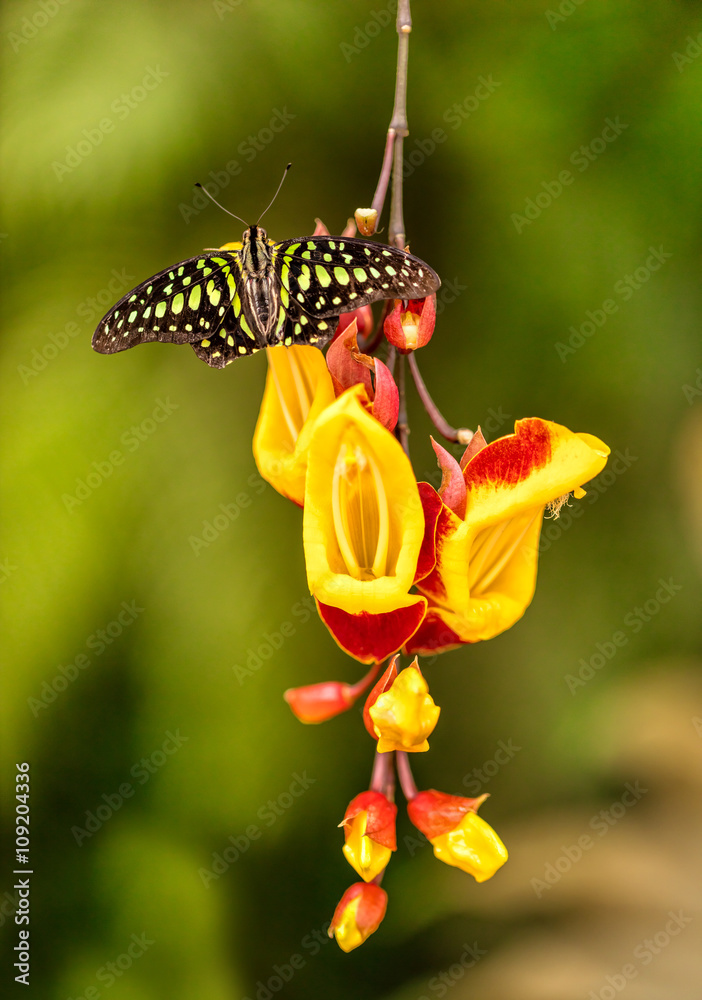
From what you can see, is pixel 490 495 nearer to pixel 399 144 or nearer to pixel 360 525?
pixel 360 525

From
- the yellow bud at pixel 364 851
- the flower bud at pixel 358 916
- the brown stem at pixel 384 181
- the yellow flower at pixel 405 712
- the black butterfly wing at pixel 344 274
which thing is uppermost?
the brown stem at pixel 384 181

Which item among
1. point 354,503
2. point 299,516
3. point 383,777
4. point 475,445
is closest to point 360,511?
point 354,503

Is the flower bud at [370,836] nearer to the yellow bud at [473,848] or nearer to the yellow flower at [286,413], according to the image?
the yellow bud at [473,848]

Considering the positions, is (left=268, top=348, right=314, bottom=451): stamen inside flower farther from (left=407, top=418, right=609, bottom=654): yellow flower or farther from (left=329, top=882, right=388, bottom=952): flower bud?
Result: (left=329, top=882, right=388, bottom=952): flower bud

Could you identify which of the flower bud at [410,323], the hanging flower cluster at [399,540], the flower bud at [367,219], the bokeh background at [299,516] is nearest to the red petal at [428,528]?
the hanging flower cluster at [399,540]

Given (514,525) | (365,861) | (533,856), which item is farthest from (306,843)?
(514,525)

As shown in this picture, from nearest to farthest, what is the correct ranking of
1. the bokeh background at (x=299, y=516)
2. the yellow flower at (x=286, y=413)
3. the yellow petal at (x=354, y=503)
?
the yellow petal at (x=354, y=503) → the yellow flower at (x=286, y=413) → the bokeh background at (x=299, y=516)

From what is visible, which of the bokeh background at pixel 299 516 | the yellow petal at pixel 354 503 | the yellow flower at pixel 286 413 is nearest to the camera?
the yellow petal at pixel 354 503
